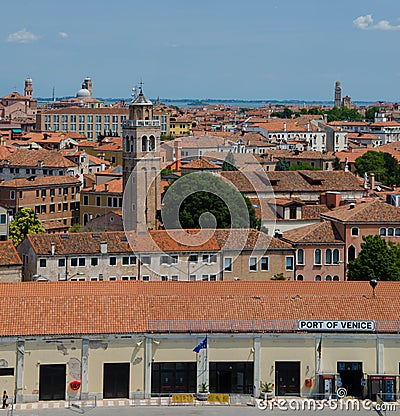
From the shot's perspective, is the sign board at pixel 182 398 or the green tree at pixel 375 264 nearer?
the sign board at pixel 182 398

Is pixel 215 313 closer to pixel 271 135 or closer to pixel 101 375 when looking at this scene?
pixel 101 375

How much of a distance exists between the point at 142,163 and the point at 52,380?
28521 mm

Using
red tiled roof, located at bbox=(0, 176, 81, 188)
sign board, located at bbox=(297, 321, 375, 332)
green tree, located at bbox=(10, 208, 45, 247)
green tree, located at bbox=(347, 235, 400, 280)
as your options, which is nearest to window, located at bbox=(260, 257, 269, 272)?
green tree, located at bbox=(347, 235, 400, 280)

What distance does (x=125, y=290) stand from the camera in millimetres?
26375

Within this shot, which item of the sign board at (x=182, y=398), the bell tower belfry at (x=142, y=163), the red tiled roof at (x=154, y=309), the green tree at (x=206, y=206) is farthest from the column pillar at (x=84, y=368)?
the bell tower belfry at (x=142, y=163)

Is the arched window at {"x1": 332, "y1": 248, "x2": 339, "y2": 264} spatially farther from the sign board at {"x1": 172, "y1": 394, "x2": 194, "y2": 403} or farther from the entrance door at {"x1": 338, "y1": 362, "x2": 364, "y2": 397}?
the sign board at {"x1": 172, "y1": 394, "x2": 194, "y2": 403}

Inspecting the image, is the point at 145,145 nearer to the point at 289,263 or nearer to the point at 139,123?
the point at 139,123

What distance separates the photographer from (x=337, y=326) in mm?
22750

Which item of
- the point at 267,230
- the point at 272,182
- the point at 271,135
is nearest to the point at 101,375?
the point at 267,230

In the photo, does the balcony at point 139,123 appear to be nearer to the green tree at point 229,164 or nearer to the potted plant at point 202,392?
the green tree at point 229,164

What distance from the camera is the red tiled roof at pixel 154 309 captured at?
22609 mm

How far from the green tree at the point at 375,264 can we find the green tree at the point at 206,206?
31.5 feet

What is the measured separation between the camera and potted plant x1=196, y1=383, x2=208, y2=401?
2225 cm

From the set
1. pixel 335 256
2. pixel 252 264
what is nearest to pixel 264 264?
pixel 252 264
